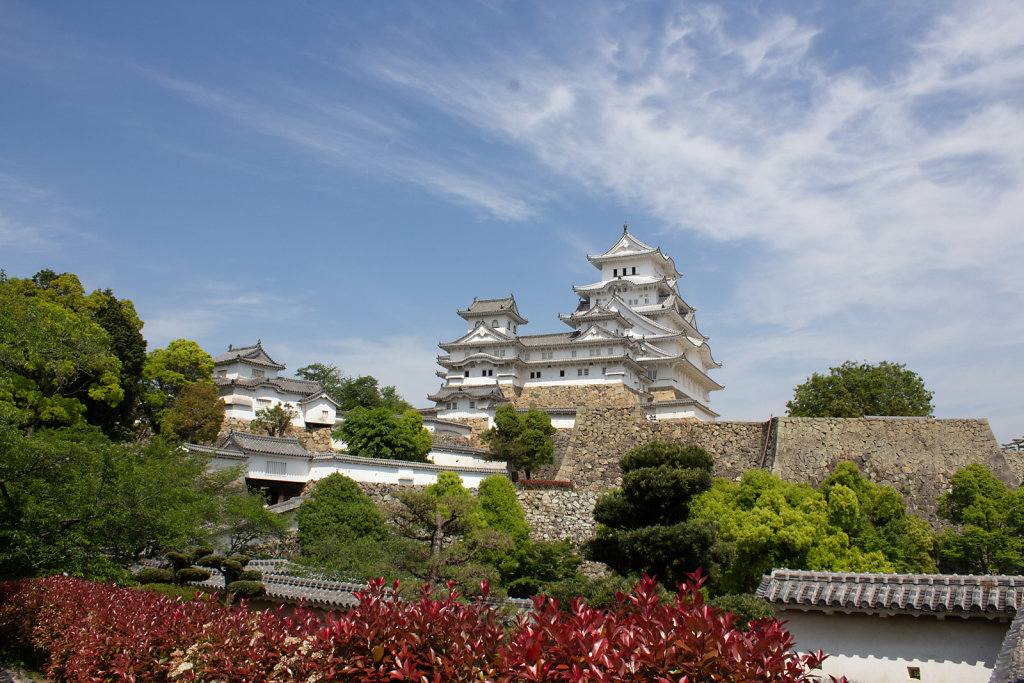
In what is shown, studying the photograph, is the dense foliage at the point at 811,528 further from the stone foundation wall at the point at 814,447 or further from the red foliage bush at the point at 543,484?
the red foliage bush at the point at 543,484

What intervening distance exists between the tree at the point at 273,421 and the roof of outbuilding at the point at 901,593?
30.7m

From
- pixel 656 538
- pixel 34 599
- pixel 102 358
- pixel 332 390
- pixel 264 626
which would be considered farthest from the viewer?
pixel 332 390

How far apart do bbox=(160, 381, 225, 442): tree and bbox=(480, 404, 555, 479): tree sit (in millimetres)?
12483

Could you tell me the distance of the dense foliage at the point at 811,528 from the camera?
48.2ft

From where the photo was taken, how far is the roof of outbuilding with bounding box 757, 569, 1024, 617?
23.5 feet

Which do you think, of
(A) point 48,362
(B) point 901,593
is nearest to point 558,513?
(A) point 48,362

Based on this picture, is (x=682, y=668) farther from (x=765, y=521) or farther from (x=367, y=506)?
(x=367, y=506)

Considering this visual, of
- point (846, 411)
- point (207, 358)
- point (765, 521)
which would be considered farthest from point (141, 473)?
point (846, 411)

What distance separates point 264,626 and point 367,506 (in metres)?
15.9

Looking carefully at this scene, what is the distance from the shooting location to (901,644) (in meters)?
7.62

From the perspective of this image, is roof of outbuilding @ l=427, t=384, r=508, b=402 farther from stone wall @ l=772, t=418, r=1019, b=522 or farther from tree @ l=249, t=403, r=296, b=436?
stone wall @ l=772, t=418, r=1019, b=522

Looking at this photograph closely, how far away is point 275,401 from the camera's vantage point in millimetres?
39031

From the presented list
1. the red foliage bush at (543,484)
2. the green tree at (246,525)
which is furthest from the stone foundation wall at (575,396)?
the green tree at (246,525)

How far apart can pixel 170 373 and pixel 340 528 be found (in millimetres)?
18601
